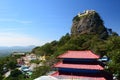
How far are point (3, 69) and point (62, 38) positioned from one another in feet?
82.3

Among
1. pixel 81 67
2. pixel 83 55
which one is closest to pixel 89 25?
pixel 83 55

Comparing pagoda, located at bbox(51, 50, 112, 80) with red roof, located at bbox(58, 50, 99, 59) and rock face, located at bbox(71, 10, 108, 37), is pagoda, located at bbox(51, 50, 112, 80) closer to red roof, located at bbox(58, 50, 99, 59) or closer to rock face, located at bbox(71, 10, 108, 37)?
red roof, located at bbox(58, 50, 99, 59)

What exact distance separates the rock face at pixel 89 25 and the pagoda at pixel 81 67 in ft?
191

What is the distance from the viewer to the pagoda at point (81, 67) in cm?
3262

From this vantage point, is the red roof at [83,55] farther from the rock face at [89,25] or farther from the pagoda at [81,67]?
the rock face at [89,25]

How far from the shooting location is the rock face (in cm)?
9362

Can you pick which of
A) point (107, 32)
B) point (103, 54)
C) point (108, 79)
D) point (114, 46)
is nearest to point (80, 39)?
point (103, 54)

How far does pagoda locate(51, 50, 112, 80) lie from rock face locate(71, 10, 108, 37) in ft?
191

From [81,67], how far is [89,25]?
62.7 metres

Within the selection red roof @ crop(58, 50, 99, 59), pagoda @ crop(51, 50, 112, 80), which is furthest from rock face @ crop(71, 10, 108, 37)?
pagoda @ crop(51, 50, 112, 80)

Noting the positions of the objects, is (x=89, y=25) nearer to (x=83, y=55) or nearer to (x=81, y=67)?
(x=83, y=55)

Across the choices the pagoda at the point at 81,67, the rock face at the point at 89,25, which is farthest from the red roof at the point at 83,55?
the rock face at the point at 89,25

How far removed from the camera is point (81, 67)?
33250 mm

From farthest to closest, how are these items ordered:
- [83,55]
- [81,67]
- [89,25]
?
1. [89,25]
2. [83,55]
3. [81,67]
